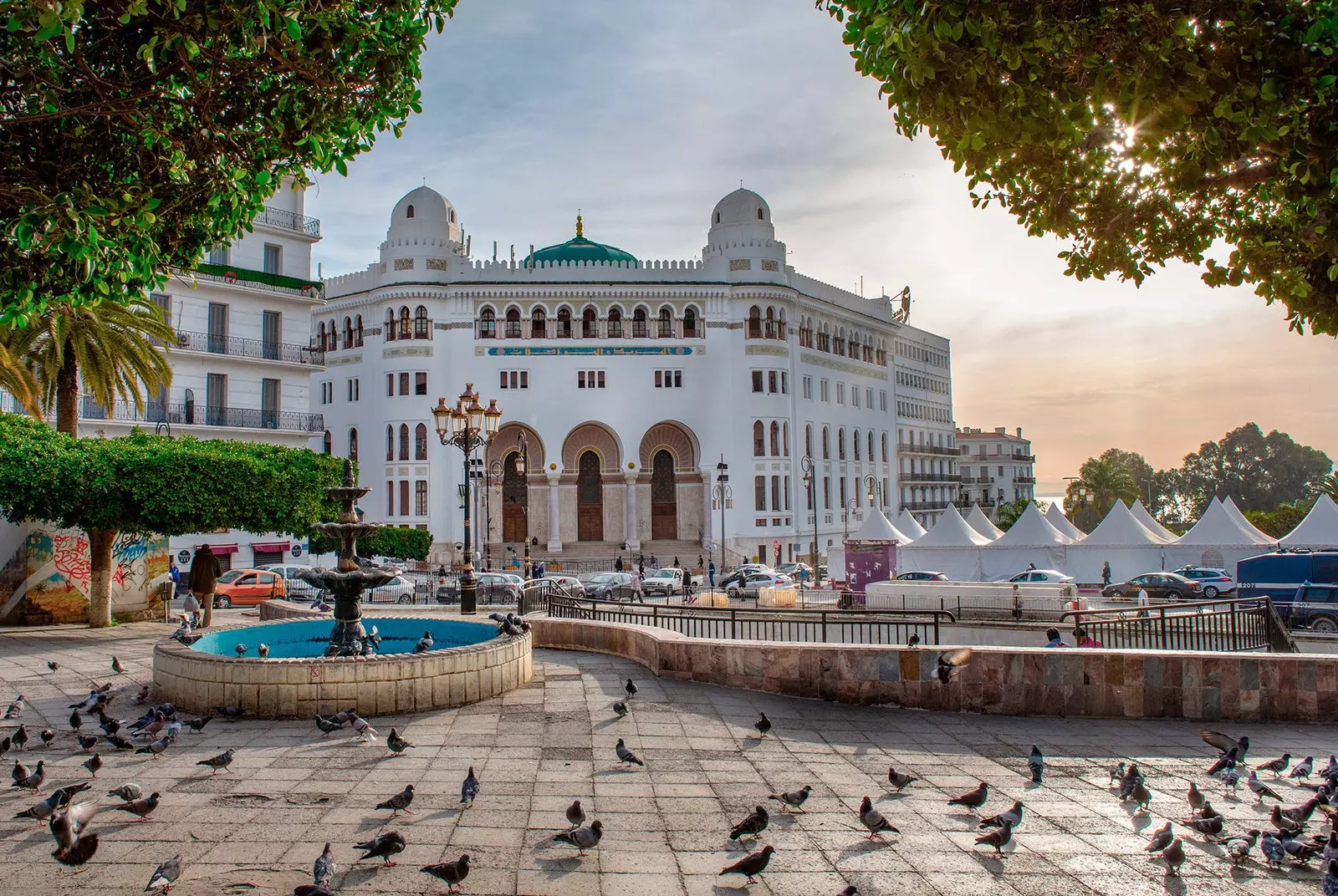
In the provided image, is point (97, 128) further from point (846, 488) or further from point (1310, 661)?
point (846, 488)

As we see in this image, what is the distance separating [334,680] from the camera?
29.1 ft

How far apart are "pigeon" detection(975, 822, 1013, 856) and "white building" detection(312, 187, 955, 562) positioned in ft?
121

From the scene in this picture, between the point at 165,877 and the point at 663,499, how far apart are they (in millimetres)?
40267

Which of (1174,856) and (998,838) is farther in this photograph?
(998,838)

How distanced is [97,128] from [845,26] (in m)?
4.99

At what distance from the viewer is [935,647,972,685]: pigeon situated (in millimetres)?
9414

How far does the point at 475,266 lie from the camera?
44125 mm

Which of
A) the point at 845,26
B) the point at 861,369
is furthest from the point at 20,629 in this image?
the point at 861,369

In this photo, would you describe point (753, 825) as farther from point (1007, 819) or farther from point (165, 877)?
point (165, 877)

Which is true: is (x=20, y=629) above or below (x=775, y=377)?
below

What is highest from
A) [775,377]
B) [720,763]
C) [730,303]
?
[730,303]

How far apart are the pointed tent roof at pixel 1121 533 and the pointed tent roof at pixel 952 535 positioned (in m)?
3.45

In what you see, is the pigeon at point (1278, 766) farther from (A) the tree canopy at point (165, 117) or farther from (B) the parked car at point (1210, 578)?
(B) the parked car at point (1210, 578)

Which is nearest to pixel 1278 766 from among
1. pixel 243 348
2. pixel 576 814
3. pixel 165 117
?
pixel 576 814
